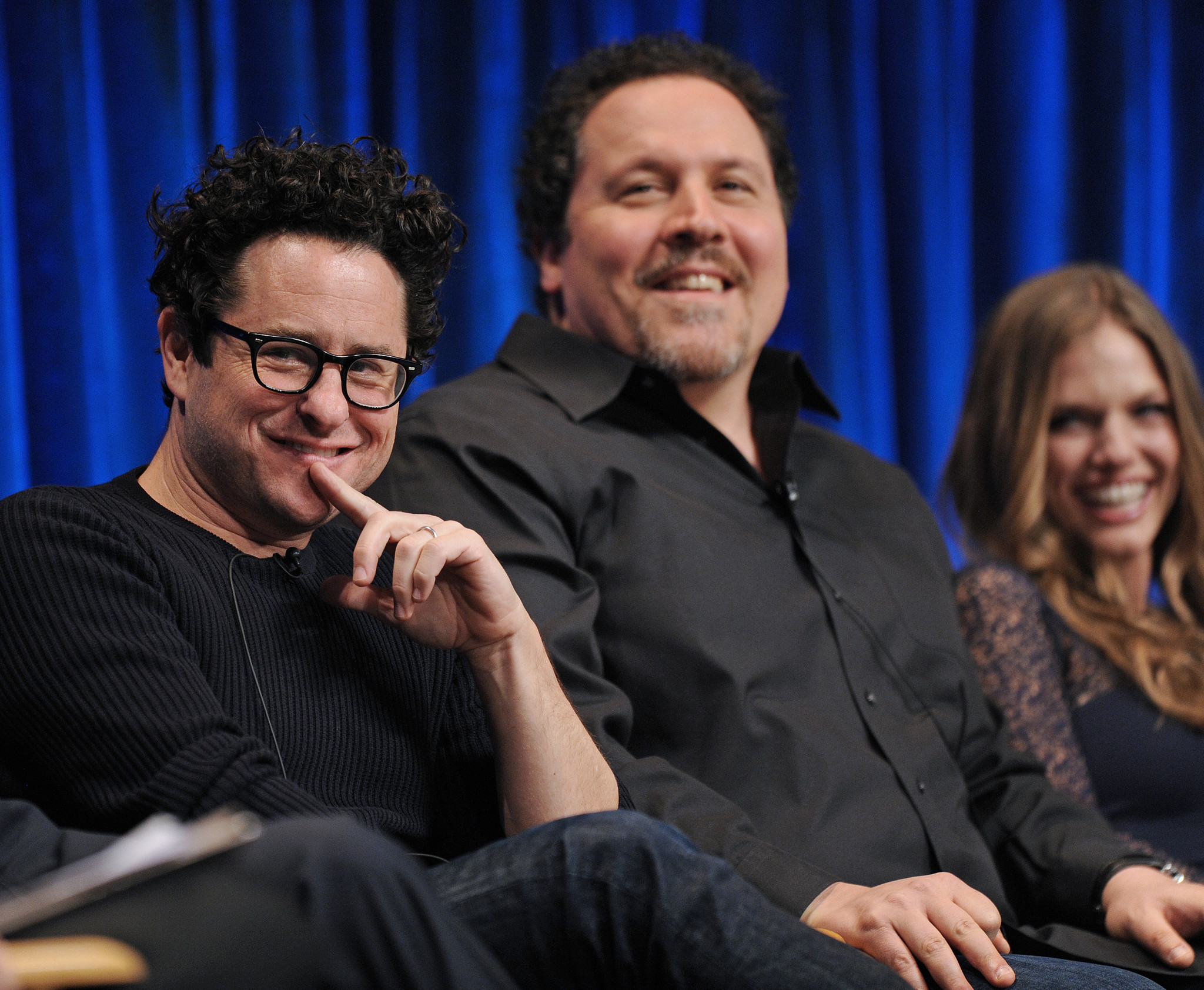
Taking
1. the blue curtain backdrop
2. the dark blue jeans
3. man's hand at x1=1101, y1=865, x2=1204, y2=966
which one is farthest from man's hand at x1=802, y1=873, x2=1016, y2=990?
the blue curtain backdrop

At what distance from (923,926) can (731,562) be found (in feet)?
1.71

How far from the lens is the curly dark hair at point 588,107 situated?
1806 mm

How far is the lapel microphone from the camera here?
110cm

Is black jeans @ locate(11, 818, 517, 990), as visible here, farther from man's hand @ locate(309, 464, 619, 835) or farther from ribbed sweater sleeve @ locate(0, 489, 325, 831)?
man's hand @ locate(309, 464, 619, 835)

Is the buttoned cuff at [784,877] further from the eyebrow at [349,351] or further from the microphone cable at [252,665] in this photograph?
the eyebrow at [349,351]

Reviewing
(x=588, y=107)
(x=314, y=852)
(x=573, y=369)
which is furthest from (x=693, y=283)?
(x=314, y=852)

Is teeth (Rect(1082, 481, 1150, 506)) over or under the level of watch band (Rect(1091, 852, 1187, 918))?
over

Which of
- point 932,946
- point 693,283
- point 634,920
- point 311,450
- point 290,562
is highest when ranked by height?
point 693,283

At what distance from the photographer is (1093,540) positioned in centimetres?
197

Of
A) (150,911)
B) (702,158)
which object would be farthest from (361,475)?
(702,158)

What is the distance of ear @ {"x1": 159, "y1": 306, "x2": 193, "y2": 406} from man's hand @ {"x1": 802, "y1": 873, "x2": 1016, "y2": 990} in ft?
2.51

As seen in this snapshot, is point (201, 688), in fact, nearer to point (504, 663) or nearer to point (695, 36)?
point (504, 663)

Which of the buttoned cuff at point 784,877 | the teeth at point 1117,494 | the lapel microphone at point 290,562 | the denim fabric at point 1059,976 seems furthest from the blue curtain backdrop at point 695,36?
the denim fabric at point 1059,976

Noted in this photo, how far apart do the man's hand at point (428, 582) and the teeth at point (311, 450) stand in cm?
1
